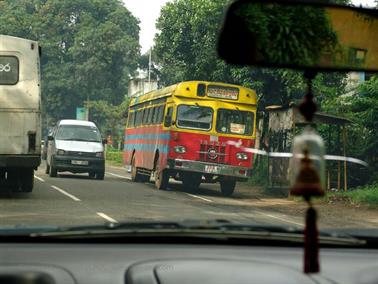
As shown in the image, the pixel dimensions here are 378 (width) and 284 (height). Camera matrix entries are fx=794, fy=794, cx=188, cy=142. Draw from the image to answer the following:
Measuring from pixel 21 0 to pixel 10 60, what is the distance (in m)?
85.5

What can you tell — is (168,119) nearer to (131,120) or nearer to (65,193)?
(65,193)

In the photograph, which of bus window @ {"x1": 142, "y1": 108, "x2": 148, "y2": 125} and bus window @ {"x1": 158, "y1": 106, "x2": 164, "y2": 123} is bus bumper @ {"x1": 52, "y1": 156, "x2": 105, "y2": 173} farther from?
bus window @ {"x1": 158, "y1": 106, "x2": 164, "y2": 123}

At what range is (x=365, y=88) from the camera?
71.1 ft

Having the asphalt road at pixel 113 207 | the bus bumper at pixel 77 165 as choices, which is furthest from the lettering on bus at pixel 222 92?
the bus bumper at pixel 77 165

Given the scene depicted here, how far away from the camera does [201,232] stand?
286 cm

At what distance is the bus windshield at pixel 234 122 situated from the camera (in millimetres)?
19609

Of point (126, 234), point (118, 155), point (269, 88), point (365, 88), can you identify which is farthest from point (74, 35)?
point (126, 234)

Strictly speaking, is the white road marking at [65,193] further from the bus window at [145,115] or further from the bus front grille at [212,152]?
the bus window at [145,115]

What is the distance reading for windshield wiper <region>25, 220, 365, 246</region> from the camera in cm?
281

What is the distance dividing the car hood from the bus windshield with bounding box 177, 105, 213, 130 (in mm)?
4835

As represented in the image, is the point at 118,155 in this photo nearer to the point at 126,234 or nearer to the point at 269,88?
the point at 269,88

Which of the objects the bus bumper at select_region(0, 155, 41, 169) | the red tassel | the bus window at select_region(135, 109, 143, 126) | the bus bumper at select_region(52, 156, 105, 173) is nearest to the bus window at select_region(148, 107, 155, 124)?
the bus window at select_region(135, 109, 143, 126)

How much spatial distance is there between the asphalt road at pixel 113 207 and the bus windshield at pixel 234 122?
67.4 inches

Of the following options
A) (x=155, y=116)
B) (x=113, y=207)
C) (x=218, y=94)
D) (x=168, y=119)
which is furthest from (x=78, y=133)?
(x=113, y=207)
